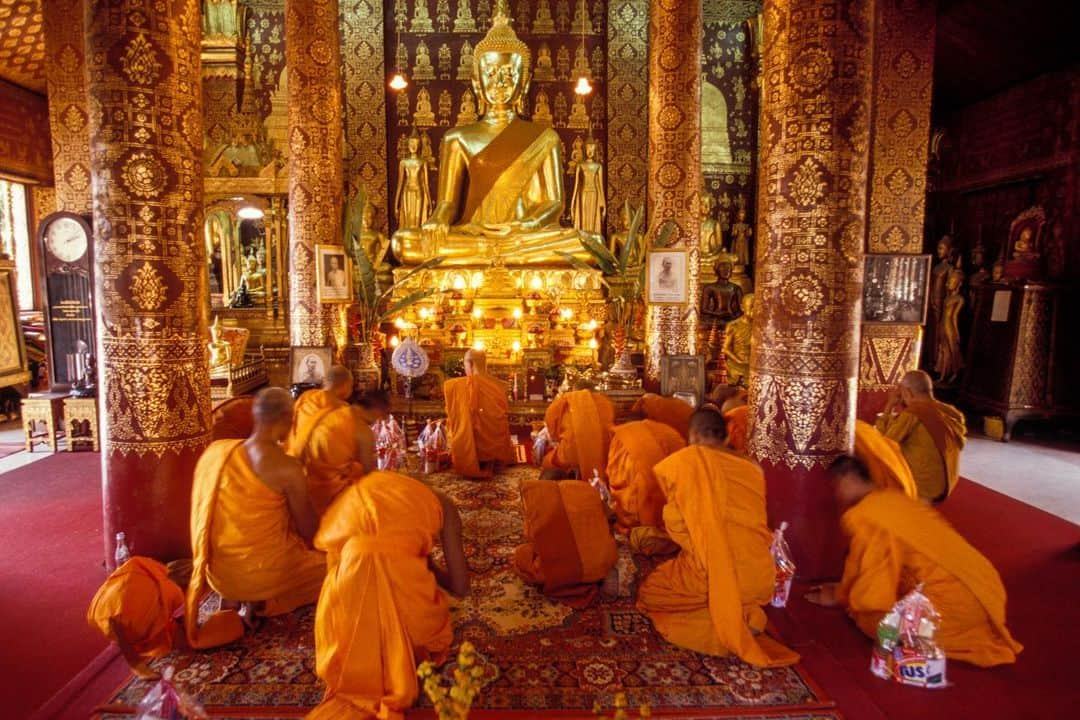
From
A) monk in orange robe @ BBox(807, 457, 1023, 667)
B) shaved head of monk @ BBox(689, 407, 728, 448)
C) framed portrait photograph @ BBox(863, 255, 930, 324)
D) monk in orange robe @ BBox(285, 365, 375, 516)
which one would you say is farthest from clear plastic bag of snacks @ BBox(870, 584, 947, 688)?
framed portrait photograph @ BBox(863, 255, 930, 324)

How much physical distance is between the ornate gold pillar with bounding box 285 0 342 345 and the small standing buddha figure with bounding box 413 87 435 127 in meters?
3.69

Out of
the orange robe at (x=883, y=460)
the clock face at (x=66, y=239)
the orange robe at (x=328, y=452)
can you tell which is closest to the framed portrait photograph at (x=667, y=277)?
the orange robe at (x=883, y=460)

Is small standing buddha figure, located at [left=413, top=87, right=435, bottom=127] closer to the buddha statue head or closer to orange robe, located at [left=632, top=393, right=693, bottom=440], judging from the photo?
the buddha statue head

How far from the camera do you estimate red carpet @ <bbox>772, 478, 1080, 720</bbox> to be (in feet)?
10.6

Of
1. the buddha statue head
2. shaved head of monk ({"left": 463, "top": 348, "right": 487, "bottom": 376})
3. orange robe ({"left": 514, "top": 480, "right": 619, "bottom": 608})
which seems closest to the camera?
orange robe ({"left": 514, "top": 480, "right": 619, "bottom": 608})

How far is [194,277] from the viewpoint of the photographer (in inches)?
182

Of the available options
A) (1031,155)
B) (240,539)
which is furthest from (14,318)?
(1031,155)

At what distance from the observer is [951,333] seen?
10.4 metres

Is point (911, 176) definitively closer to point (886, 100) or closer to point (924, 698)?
point (886, 100)

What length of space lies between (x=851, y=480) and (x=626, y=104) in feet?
32.8

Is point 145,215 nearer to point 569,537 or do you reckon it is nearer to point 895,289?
point 569,537

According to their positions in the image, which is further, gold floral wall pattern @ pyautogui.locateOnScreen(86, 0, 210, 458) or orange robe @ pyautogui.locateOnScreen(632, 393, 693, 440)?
orange robe @ pyautogui.locateOnScreen(632, 393, 693, 440)

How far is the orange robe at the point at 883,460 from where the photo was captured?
14.2ft

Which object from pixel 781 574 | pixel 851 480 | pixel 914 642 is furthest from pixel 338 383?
pixel 914 642
